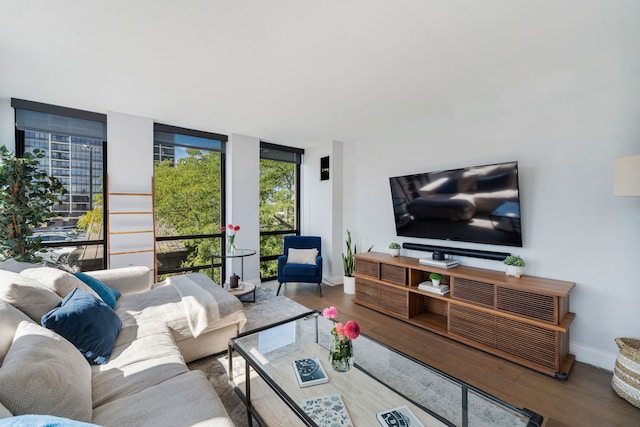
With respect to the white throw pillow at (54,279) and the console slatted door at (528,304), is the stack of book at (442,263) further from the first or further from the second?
the white throw pillow at (54,279)

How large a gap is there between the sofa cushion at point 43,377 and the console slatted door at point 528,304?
286 centimetres

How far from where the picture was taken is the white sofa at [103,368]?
3.25 ft

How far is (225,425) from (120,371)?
79cm

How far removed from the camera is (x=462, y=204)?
9.79ft

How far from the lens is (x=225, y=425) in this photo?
1.15 m

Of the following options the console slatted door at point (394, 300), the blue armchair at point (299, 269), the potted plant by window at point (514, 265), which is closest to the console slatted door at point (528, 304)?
the potted plant by window at point (514, 265)

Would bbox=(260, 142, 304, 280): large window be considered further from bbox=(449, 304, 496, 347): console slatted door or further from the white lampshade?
the white lampshade

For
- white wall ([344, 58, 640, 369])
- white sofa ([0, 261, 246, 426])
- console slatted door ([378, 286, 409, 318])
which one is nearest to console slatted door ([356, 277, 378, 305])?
console slatted door ([378, 286, 409, 318])

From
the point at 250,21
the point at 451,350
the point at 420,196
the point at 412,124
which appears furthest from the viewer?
the point at 412,124

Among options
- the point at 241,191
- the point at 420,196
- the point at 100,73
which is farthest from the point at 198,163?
the point at 420,196

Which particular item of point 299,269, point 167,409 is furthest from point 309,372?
point 299,269

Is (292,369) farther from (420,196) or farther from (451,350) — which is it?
(420,196)

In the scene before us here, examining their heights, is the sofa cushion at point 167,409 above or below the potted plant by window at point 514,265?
below

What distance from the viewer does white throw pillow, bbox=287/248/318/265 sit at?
4.33 metres
